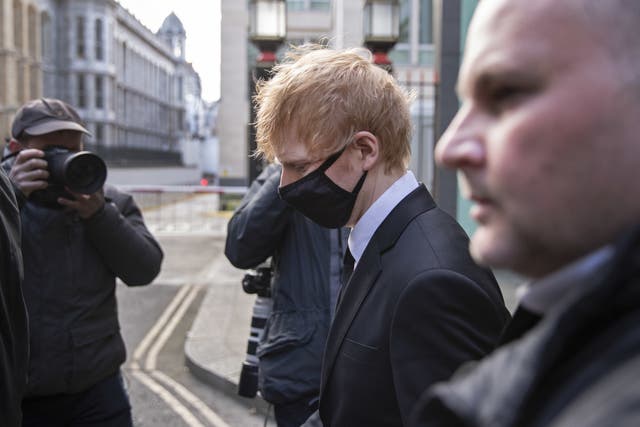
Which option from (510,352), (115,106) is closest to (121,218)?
(510,352)

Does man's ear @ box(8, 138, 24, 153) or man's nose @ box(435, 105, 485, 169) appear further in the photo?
man's ear @ box(8, 138, 24, 153)

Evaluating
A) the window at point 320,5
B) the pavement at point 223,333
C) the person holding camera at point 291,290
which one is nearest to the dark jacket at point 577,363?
the person holding camera at point 291,290

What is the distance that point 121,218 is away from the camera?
115 inches

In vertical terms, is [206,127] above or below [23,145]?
above

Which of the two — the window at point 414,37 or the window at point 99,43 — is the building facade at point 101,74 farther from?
the window at point 414,37

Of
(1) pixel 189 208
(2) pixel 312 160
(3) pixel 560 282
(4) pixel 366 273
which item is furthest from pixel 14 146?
(1) pixel 189 208

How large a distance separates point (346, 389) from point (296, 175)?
2.16 ft

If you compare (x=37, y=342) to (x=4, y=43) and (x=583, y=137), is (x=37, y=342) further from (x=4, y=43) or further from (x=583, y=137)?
(x=4, y=43)

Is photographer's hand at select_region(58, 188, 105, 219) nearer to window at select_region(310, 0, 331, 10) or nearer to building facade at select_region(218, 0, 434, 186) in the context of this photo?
building facade at select_region(218, 0, 434, 186)

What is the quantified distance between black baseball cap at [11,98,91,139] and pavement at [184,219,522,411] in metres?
2.84

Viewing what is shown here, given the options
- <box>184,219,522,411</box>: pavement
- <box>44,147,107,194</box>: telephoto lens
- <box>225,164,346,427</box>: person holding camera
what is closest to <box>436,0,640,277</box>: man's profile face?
<box>225,164,346,427</box>: person holding camera

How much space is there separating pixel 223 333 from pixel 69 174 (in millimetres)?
4080

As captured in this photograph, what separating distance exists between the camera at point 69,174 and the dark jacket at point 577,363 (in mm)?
2325

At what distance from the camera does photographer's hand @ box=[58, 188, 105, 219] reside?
273 centimetres
